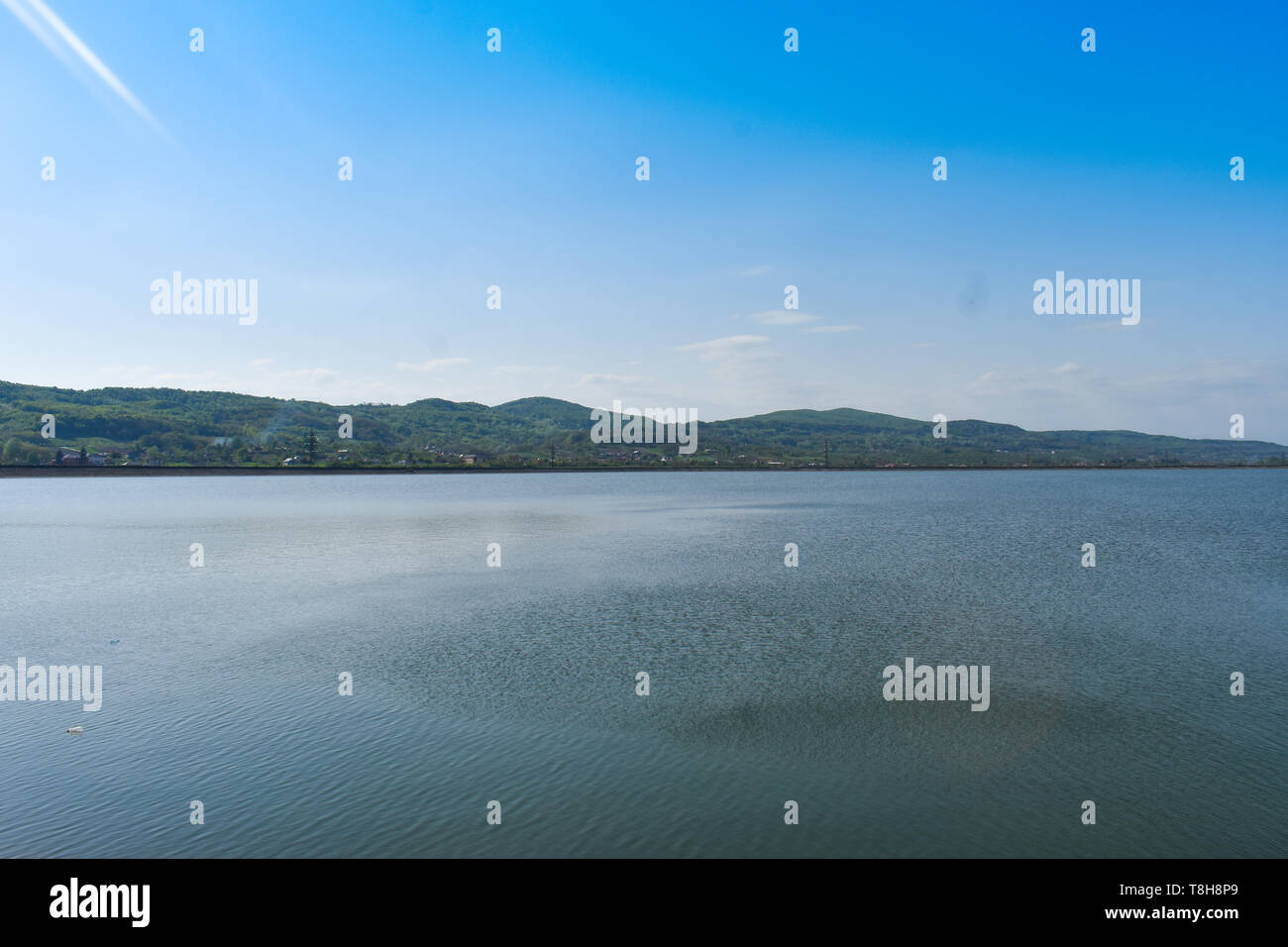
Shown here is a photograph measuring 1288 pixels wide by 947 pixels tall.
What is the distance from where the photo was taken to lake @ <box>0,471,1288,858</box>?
13617 mm

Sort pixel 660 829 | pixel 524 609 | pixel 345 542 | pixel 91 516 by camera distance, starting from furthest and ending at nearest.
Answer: pixel 91 516
pixel 345 542
pixel 524 609
pixel 660 829

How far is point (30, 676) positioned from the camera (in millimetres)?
23312

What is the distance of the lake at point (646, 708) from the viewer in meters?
13.6

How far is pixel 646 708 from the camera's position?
791 inches

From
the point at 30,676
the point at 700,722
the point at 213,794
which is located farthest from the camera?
the point at 30,676

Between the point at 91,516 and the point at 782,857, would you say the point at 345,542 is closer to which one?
the point at 91,516
